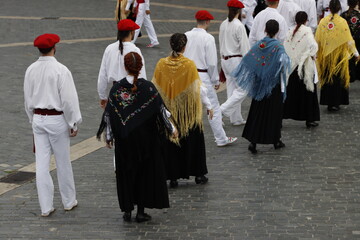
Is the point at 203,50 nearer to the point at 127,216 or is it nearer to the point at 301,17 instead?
the point at 301,17

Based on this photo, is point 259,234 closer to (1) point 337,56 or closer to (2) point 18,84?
(1) point 337,56

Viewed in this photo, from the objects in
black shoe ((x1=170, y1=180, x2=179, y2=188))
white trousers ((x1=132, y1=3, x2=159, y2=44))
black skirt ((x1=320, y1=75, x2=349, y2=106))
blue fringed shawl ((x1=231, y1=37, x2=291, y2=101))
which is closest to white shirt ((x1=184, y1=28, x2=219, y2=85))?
blue fringed shawl ((x1=231, y1=37, x2=291, y2=101))

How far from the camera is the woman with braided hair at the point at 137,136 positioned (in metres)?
7.48

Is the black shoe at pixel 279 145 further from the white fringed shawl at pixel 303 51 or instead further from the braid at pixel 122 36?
the braid at pixel 122 36

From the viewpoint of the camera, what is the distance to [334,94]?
489 inches

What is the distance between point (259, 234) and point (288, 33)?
4583 mm

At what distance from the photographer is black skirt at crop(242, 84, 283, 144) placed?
33.3ft

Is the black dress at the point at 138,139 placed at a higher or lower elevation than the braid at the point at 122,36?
lower

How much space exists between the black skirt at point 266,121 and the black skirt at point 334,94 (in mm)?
2458

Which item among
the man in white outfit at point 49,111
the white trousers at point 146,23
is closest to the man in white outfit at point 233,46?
the man in white outfit at point 49,111

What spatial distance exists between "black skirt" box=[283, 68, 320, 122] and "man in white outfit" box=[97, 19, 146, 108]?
3.42 meters

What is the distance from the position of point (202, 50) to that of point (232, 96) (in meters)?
1.77

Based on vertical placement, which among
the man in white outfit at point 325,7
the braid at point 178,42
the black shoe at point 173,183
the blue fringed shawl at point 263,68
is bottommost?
the black shoe at point 173,183

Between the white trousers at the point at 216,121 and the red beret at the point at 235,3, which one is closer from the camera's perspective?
the white trousers at the point at 216,121
